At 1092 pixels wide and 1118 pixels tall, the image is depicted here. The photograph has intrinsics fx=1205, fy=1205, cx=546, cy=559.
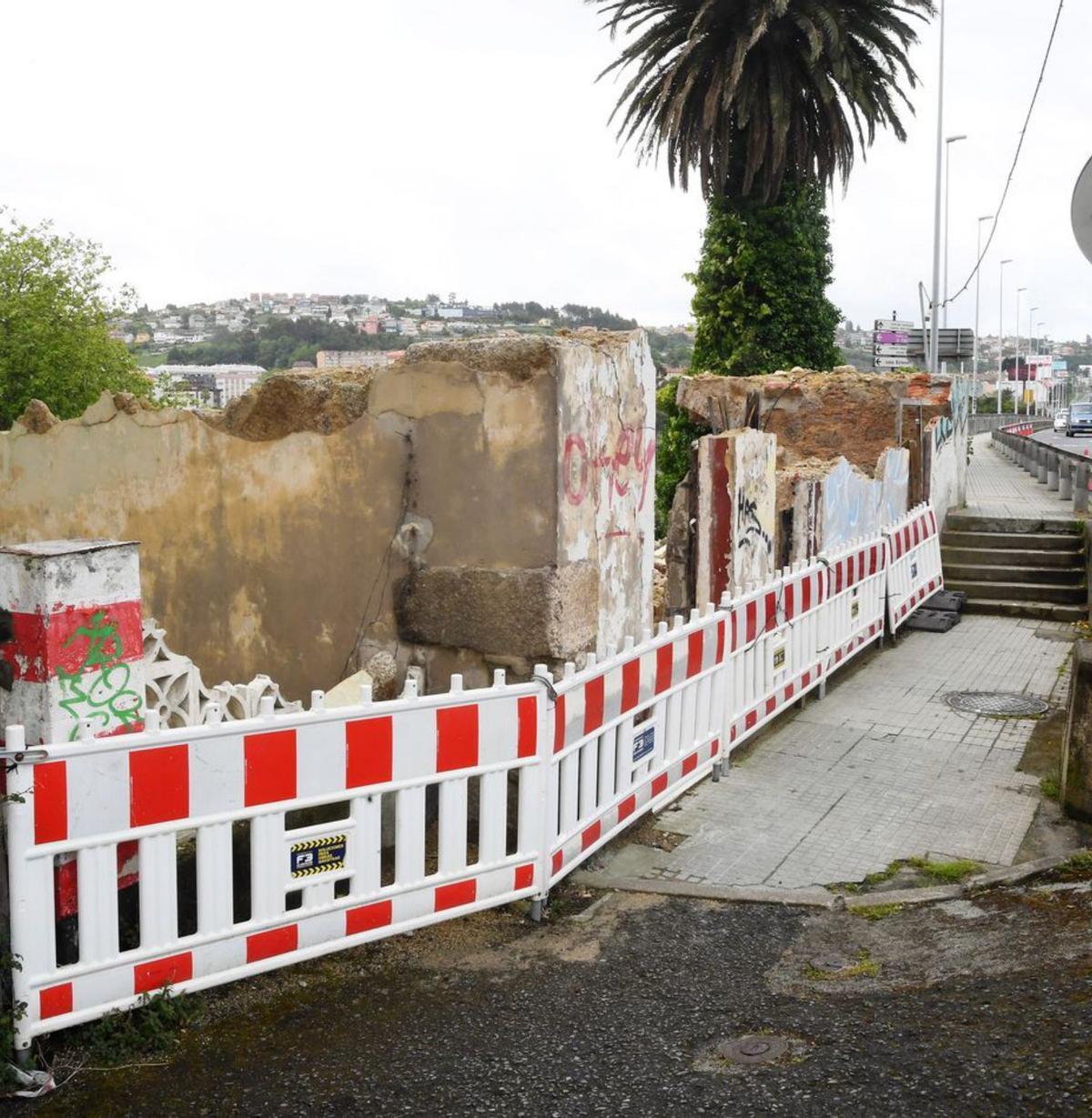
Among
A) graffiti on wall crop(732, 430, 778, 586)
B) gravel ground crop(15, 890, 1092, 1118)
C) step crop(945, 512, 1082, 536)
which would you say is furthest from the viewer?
step crop(945, 512, 1082, 536)

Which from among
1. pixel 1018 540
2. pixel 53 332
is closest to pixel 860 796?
pixel 1018 540

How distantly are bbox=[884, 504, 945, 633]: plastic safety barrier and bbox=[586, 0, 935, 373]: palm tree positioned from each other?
15.9 metres

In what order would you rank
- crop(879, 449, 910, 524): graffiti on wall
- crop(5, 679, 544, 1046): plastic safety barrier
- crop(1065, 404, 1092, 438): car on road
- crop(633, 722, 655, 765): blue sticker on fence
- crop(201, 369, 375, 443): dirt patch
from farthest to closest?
crop(1065, 404, 1092, 438): car on road < crop(879, 449, 910, 524): graffiti on wall < crop(201, 369, 375, 443): dirt patch < crop(633, 722, 655, 765): blue sticker on fence < crop(5, 679, 544, 1046): plastic safety barrier

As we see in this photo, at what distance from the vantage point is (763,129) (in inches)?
1081

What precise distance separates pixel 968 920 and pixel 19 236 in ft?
149

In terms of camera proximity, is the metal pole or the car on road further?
the car on road

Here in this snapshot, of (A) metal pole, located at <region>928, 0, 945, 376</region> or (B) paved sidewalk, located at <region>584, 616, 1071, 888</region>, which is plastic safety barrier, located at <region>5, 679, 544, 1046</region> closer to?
(B) paved sidewalk, located at <region>584, 616, 1071, 888</region>

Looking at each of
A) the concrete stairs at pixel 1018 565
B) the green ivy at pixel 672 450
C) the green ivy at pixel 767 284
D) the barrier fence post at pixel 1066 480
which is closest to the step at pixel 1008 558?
the concrete stairs at pixel 1018 565

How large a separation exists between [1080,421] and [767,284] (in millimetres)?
35599

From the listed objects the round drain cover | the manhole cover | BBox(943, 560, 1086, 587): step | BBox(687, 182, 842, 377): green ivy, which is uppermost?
BBox(687, 182, 842, 377): green ivy

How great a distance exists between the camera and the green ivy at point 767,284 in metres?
29.0

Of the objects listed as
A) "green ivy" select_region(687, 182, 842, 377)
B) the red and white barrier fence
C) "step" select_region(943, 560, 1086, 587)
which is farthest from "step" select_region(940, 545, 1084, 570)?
"green ivy" select_region(687, 182, 842, 377)

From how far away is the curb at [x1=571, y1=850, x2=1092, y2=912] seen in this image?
5273 millimetres

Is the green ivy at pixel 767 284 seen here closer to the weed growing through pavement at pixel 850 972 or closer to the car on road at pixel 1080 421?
the weed growing through pavement at pixel 850 972
